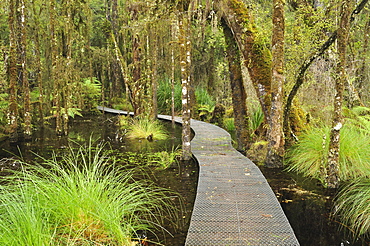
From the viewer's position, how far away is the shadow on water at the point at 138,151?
4137 millimetres

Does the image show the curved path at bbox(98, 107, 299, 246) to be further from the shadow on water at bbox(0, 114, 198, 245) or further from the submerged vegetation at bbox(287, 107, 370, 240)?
the submerged vegetation at bbox(287, 107, 370, 240)

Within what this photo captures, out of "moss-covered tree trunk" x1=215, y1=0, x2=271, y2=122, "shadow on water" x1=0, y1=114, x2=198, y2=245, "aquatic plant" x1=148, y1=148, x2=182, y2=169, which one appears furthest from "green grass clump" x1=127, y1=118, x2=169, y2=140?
"moss-covered tree trunk" x1=215, y1=0, x2=271, y2=122

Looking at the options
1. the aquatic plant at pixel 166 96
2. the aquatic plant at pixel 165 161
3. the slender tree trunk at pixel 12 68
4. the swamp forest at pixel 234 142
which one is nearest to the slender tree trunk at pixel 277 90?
the swamp forest at pixel 234 142

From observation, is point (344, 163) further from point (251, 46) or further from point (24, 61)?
point (24, 61)

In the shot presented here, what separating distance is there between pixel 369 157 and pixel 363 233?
96.7 inches

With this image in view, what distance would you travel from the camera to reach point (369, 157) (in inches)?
224

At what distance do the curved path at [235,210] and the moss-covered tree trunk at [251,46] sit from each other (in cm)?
207

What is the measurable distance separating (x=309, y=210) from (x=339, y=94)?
2097 mm

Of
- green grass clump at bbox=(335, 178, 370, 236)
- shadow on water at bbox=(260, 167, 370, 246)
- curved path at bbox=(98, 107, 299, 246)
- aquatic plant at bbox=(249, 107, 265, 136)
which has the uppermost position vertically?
aquatic plant at bbox=(249, 107, 265, 136)

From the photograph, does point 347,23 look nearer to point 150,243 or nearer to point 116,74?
point 150,243

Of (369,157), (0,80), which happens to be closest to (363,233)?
(369,157)

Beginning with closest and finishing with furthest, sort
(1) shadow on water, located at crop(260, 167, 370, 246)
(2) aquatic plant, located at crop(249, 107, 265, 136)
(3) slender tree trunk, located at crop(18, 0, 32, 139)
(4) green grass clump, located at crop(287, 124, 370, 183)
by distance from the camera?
(1) shadow on water, located at crop(260, 167, 370, 246)
(4) green grass clump, located at crop(287, 124, 370, 183)
(2) aquatic plant, located at crop(249, 107, 265, 136)
(3) slender tree trunk, located at crop(18, 0, 32, 139)

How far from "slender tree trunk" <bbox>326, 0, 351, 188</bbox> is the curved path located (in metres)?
1.34

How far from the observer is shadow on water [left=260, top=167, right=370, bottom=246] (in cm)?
365
